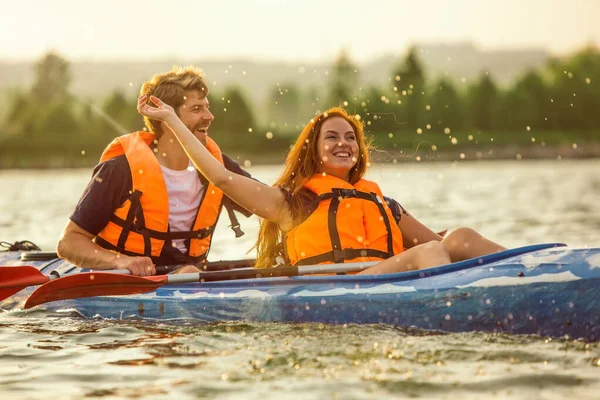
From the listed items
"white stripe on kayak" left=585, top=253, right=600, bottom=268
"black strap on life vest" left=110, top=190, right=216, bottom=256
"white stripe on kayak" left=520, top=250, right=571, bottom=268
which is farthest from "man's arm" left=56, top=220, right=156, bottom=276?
"white stripe on kayak" left=585, top=253, right=600, bottom=268

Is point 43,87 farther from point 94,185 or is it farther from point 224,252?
point 94,185

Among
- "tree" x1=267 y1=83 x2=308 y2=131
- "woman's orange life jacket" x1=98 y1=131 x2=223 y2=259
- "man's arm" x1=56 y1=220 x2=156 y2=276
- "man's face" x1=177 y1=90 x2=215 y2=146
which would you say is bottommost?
"man's arm" x1=56 y1=220 x2=156 y2=276

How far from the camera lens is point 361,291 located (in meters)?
4.71

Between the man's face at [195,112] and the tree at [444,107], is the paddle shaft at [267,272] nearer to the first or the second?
the man's face at [195,112]

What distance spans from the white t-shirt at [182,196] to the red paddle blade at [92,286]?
0.54 meters

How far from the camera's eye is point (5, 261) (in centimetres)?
615

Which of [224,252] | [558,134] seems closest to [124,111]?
[558,134]

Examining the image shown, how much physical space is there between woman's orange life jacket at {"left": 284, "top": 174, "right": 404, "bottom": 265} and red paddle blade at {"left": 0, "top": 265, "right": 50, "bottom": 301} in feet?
4.96

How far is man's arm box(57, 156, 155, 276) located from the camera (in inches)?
209

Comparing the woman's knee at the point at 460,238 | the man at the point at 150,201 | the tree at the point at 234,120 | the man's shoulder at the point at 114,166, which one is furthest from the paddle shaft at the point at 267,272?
the tree at the point at 234,120

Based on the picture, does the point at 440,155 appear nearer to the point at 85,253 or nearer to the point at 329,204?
the point at 85,253

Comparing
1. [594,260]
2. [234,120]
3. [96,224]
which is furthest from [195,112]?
[234,120]

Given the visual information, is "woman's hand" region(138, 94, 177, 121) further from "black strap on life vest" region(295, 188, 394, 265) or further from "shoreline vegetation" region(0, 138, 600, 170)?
"shoreline vegetation" region(0, 138, 600, 170)

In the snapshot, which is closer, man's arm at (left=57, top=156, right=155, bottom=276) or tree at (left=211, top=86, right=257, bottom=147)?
man's arm at (left=57, top=156, right=155, bottom=276)
